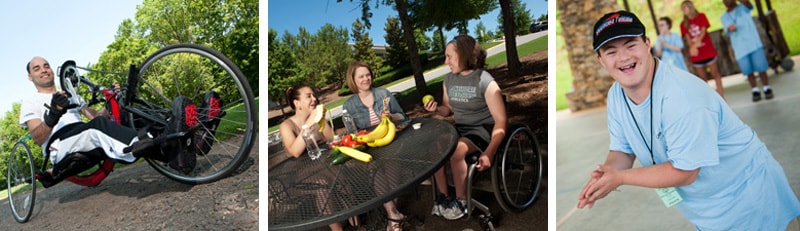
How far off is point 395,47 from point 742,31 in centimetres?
222

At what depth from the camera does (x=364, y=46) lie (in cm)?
420

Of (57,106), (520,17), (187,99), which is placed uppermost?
(57,106)

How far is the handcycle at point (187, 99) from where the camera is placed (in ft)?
13.4

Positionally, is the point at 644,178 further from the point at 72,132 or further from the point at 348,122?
the point at 72,132

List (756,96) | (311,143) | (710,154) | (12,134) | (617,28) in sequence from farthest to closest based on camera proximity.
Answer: (12,134), (311,143), (756,96), (617,28), (710,154)

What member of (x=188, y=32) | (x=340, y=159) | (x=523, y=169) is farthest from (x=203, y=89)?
(x=523, y=169)

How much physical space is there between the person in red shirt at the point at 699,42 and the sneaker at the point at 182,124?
3.31 meters

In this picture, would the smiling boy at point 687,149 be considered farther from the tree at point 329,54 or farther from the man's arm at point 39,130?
the man's arm at point 39,130

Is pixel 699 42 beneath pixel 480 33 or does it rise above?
beneath

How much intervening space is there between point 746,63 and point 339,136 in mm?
2704

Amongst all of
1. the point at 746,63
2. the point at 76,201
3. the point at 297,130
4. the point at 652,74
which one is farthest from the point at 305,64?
the point at 746,63

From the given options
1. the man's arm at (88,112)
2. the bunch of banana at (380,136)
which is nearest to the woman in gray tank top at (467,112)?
the bunch of banana at (380,136)

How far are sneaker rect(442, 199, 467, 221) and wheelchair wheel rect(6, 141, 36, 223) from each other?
305 cm

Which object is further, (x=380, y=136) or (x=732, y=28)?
(x=380, y=136)
